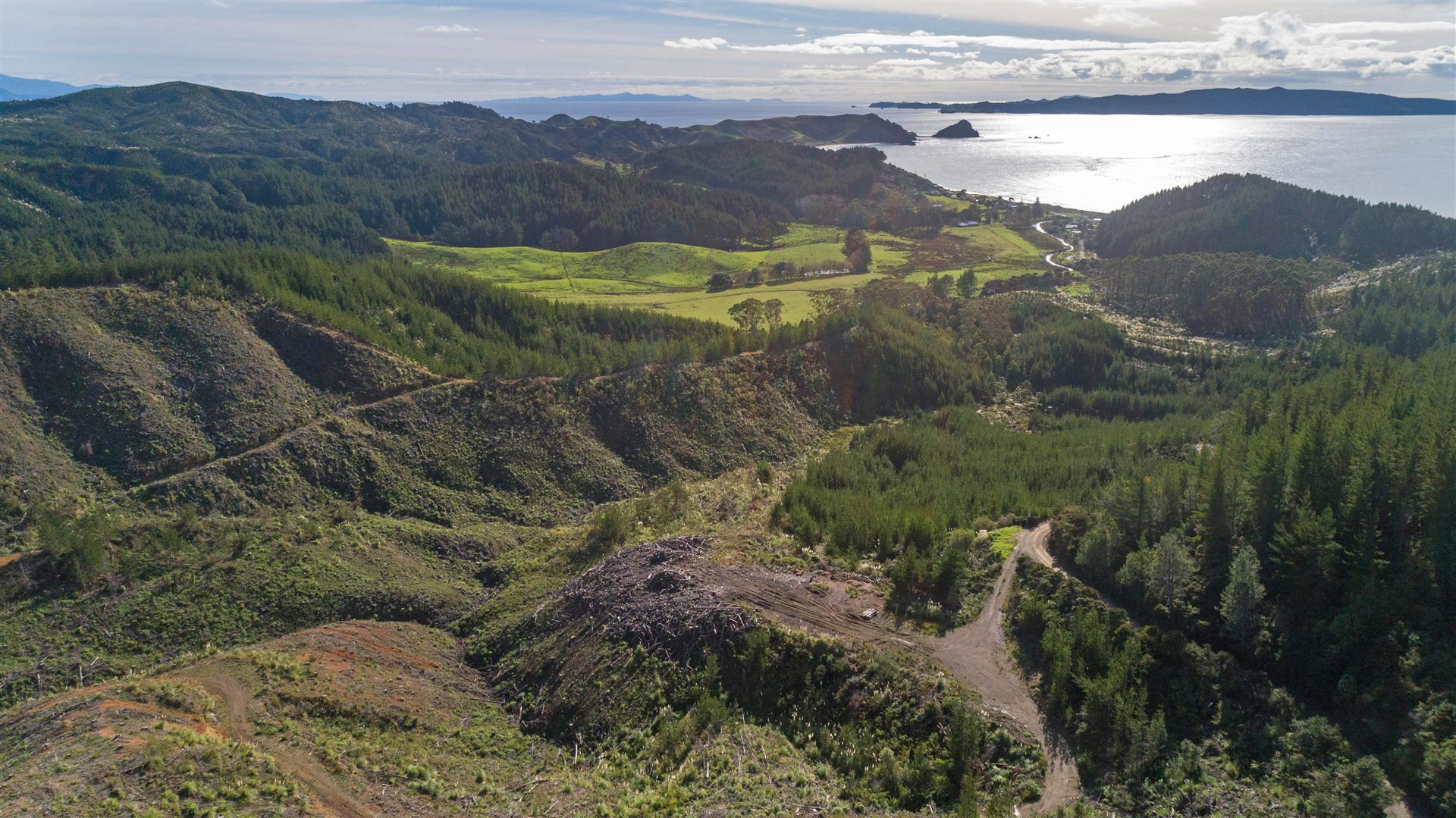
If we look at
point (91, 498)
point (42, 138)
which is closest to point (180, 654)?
point (91, 498)

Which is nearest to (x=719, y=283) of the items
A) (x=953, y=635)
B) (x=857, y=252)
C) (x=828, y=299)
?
(x=828, y=299)

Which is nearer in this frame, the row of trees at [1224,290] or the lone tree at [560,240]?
the row of trees at [1224,290]

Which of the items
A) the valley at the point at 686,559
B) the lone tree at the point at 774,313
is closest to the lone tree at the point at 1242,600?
the valley at the point at 686,559

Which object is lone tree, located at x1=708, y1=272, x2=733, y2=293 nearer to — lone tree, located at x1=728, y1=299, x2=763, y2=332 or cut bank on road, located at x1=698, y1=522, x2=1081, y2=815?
lone tree, located at x1=728, y1=299, x2=763, y2=332

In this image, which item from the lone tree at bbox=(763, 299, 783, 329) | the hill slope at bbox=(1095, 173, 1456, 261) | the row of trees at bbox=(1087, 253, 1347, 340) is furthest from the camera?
the hill slope at bbox=(1095, 173, 1456, 261)

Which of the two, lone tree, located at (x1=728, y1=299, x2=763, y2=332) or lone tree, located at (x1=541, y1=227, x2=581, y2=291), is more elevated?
lone tree, located at (x1=541, y1=227, x2=581, y2=291)

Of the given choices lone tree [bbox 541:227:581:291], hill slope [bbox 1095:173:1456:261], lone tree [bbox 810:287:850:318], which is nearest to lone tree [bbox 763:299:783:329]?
lone tree [bbox 810:287:850:318]

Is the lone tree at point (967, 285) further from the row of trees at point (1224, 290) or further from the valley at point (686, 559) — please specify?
the valley at point (686, 559)

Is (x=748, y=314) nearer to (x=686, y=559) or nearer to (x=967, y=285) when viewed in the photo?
(x=967, y=285)

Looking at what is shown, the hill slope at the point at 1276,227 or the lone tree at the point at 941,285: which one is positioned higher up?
the hill slope at the point at 1276,227

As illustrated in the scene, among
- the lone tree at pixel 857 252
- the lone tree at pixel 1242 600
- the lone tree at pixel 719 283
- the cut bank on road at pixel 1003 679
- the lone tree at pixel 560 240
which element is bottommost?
the cut bank on road at pixel 1003 679

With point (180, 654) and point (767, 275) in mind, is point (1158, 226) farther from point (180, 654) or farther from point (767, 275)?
point (180, 654)
